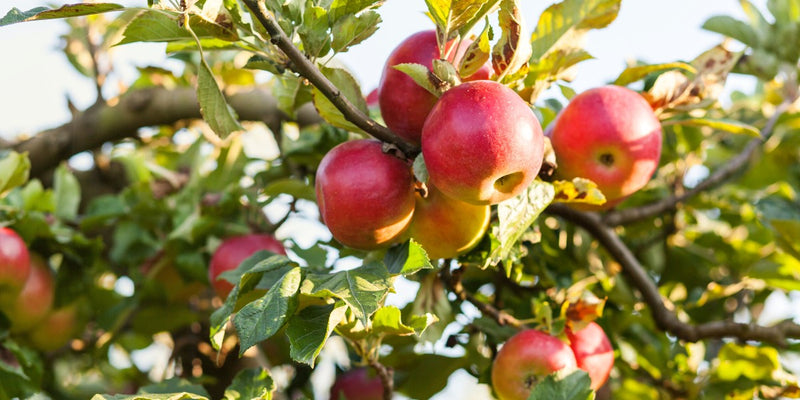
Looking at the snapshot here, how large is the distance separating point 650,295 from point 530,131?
639mm

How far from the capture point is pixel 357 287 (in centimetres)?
88

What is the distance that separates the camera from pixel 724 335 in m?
1.29

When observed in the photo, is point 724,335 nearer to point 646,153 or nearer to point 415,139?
point 646,153

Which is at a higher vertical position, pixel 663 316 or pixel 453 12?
pixel 453 12

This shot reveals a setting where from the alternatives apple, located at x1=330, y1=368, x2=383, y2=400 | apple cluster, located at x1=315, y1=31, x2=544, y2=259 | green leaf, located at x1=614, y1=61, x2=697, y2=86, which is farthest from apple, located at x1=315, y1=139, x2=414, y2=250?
apple, located at x1=330, y1=368, x2=383, y2=400

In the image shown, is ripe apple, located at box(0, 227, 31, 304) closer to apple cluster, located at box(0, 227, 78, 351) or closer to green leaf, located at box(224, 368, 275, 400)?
apple cluster, located at box(0, 227, 78, 351)

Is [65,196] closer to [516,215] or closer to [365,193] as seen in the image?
[365,193]

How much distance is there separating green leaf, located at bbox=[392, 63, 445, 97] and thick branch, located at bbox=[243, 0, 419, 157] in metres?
A: 0.08

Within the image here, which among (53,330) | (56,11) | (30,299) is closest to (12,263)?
(30,299)


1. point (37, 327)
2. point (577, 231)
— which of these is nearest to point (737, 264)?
point (577, 231)

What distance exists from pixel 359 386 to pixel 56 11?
1.00 m

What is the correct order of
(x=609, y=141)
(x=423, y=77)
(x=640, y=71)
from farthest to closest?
(x=640, y=71) < (x=609, y=141) < (x=423, y=77)

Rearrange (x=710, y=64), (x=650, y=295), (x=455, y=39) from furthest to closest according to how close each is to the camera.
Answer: (x=650, y=295), (x=710, y=64), (x=455, y=39)

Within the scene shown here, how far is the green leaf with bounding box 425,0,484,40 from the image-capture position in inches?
35.5
